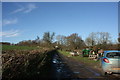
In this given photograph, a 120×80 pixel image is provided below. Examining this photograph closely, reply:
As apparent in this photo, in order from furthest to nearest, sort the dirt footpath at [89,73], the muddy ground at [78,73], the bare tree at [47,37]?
the bare tree at [47,37]
the dirt footpath at [89,73]
the muddy ground at [78,73]

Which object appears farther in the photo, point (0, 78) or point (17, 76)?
point (17, 76)

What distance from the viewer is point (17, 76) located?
459cm

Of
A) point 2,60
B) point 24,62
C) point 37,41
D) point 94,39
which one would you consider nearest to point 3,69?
point 2,60

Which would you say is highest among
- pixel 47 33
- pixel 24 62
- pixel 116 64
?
pixel 47 33

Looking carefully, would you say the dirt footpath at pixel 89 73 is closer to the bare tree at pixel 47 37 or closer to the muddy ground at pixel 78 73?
the muddy ground at pixel 78 73

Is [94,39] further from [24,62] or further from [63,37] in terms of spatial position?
[24,62]

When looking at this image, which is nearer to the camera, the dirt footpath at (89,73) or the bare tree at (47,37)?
the dirt footpath at (89,73)

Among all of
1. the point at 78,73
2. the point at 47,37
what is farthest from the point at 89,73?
the point at 47,37

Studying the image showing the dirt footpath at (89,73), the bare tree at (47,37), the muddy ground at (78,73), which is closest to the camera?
the muddy ground at (78,73)

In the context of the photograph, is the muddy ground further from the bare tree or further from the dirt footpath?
the bare tree

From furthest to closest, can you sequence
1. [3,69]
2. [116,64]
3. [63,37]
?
[63,37] < [116,64] < [3,69]

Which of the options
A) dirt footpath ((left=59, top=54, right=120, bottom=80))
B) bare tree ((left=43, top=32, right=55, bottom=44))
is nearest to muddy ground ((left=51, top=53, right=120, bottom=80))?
dirt footpath ((left=59, top=54, right=120, bottom=80))

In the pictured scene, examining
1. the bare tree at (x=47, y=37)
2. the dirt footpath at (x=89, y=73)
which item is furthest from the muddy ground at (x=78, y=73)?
the bare tree at (x=47, y=37)

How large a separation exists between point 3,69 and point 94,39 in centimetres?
5588
